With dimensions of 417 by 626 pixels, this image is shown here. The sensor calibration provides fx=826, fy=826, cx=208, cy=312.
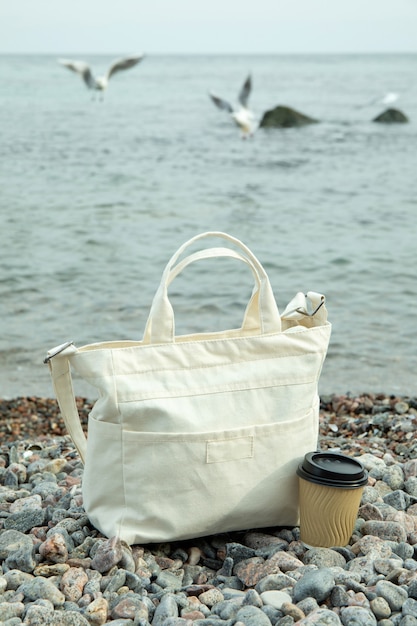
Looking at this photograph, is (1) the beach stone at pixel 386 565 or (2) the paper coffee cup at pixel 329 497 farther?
(2) the paper coffee cup at pixel 329 497

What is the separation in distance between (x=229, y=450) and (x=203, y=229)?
7414mm

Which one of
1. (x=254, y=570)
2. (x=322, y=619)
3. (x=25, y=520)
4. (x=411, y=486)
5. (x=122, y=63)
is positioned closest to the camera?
(x=322, y=619)

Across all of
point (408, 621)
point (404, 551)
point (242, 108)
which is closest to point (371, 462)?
point (404, 551)

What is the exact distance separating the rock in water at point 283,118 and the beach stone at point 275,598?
63.7ft

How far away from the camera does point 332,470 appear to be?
210 cm

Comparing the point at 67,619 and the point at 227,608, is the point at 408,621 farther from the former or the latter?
the point at 67,619

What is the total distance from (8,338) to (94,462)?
3794 millimetres

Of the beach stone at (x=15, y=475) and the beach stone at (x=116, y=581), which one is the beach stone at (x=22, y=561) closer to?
the beach stone at (x=116, y=581)

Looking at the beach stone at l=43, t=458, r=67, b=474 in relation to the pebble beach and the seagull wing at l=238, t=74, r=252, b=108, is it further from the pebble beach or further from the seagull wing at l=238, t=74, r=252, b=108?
the seagull wing at l=238, t=74, r=252, b=108

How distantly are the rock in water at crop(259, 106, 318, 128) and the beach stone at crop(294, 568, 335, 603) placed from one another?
764 inches

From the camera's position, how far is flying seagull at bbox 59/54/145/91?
43.0 ft

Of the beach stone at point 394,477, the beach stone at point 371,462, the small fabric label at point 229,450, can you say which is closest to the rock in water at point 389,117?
the beach stone at point 371,462

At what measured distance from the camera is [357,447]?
10.0 ft

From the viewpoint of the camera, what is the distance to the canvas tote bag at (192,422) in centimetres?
202
